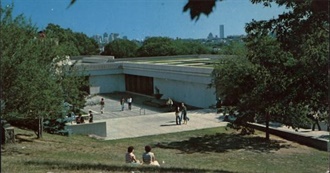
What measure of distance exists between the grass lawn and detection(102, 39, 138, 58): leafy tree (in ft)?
226

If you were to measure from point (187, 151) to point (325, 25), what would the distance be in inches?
381

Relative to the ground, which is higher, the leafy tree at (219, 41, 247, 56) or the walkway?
the leafy tree at (219, 41, 247, 56)

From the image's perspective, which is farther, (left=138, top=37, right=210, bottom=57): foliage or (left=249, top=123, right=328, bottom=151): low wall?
(left=138, top=37, right=210, bottom=57): foliage

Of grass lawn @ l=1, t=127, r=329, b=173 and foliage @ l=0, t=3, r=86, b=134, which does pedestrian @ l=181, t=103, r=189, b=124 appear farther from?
foliage @ l=0, t=3, r=86, b=134

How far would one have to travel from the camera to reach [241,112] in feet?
73.7

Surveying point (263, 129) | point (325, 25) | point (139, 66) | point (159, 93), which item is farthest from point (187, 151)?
point (139, 66)

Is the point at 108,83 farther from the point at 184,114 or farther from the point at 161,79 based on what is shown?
the point at 184,114

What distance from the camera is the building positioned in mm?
39656

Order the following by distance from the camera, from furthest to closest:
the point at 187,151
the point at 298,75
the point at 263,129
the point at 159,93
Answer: the point at 159,93 → the point at 263,129 → the point at 187,151 → the point at 298,75

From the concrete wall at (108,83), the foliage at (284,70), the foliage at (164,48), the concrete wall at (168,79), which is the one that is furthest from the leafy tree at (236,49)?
the foliage at (164,48)

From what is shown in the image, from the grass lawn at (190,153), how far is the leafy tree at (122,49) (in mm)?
68829

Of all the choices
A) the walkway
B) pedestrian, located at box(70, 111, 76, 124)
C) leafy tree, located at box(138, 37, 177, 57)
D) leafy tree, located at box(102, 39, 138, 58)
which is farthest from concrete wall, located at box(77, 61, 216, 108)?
leafy tree, located at box(102, 39, 138, 58)

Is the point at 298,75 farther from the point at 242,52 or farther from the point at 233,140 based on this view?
the point at 242,52

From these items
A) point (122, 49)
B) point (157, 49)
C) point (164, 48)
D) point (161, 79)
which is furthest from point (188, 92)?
point (122, 49)
